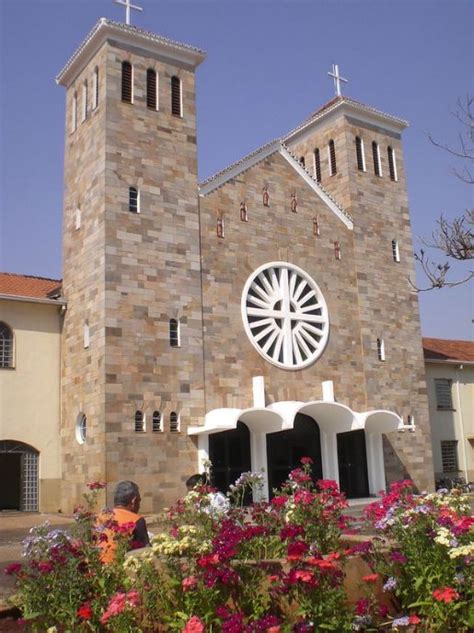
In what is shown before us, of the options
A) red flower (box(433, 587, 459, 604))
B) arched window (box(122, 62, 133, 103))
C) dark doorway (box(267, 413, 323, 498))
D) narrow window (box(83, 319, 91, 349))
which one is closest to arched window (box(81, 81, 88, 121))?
arched window (box(122, 62, 133, 103))

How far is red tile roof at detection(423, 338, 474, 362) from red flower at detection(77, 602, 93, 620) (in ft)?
97.6

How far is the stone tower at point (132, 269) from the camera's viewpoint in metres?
21.6

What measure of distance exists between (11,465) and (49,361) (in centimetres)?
906

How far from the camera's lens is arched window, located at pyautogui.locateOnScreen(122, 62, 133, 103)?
24703 mm

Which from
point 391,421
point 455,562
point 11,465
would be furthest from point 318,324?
point 455,562

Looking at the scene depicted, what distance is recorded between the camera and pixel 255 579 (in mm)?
6594

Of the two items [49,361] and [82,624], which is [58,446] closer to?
[49,361]

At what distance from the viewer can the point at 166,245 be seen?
934 inches

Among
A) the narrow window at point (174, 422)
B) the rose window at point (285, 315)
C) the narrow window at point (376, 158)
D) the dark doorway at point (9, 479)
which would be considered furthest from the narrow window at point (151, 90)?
the dark doorway at point (9, 479)

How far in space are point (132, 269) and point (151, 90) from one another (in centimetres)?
707

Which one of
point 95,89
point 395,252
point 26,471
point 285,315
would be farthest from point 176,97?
point 26,471

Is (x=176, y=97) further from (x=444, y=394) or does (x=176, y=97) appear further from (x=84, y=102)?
(x=444, y=394)

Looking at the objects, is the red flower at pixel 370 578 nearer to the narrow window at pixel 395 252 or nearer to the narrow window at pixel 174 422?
the narrow window at pixel 174 422

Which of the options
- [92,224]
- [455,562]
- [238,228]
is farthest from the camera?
[238,228]
